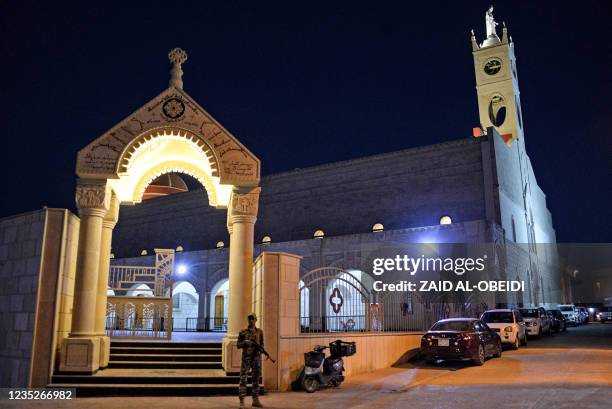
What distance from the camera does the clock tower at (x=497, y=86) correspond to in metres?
42.3

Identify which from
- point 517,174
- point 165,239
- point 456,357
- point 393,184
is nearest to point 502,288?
point 393,184

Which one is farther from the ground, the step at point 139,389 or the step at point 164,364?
the step at point 164,364

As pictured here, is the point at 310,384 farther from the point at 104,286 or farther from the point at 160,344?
the point at 104,286

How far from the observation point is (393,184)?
34031mm

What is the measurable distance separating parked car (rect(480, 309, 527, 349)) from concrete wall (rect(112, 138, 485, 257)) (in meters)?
11.0

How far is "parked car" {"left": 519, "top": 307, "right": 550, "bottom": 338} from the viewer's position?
2447 centimetres

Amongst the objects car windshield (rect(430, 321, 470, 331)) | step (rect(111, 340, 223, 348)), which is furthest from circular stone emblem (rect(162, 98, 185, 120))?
car windshield (rect(430, 321, 470, 331))

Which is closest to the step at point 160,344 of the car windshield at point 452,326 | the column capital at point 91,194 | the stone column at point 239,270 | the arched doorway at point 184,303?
the stone column at point 239,270

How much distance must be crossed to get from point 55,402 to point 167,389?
6.21ft

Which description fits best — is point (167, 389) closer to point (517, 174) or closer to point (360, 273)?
point (360, 273)

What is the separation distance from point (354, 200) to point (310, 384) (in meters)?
25.6

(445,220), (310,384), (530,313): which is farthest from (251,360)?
(445,220)

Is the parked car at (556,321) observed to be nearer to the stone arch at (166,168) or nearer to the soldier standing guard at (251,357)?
the stone arch at (166,168)

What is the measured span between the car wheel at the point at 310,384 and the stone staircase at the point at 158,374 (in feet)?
4.38
